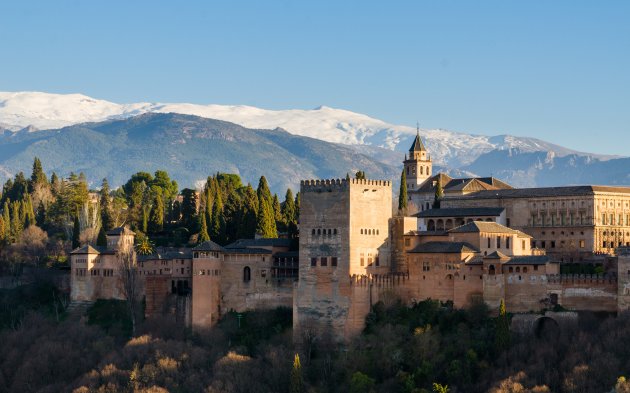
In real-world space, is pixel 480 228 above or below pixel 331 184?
below

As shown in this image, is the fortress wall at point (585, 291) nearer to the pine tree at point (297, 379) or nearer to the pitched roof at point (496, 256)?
the pitched roof at point (496, 256)

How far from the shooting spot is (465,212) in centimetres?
7481

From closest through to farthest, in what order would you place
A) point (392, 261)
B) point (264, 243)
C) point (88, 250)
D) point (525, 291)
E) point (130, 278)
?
1. point (525, 291)
2. point (392, 261)
3. point (264, 243)
4. point (130, 278)
5. point (88, 250)

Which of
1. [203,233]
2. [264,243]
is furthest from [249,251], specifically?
[203,233]

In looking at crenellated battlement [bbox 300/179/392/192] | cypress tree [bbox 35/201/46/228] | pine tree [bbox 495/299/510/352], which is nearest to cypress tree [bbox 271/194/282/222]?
crenellated battlement [bbox 300/179/392/192]

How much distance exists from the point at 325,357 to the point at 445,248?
8.91 metres

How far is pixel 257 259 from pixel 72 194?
35.2 meters

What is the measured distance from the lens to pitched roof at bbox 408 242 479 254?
6506 centimetres

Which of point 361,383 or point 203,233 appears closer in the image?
point 361,383

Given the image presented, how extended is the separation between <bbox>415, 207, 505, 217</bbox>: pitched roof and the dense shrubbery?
1024cm

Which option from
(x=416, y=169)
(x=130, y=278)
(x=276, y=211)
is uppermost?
(x=416, y=169)

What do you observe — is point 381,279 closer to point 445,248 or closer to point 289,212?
point 445,248

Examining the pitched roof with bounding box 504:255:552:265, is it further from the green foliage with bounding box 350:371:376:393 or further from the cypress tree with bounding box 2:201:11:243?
the cypress tree with bounding box 2:201:11:243

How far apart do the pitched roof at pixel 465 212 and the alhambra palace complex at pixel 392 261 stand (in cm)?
8
